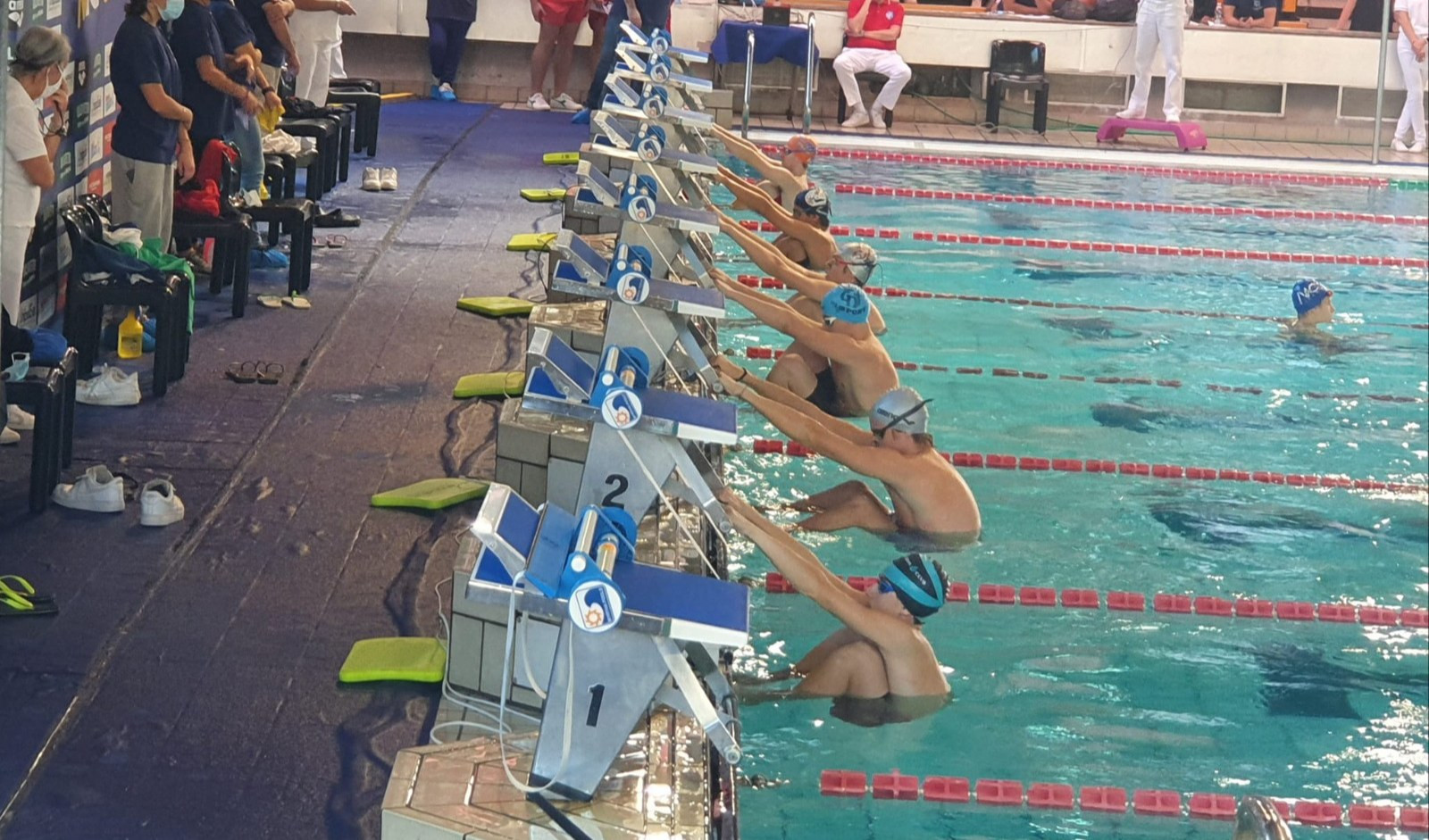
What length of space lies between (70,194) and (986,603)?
14.6 ft

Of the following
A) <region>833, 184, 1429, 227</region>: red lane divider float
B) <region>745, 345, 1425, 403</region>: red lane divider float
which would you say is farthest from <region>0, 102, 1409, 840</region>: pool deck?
<region>833, 184, 1429, 227</region>: red lane divider float

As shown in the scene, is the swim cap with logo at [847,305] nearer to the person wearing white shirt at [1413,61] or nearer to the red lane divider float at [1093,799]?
the red lane divider float at [1093,799]

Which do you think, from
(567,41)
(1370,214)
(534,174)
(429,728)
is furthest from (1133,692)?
(567,41)

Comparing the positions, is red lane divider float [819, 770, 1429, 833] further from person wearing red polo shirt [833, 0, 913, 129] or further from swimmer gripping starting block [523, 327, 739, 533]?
person wearing red polo shirt [833, 0, 913, 129]

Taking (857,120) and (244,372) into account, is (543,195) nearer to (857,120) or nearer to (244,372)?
(244,372)

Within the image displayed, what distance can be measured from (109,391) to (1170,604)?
3872 millimetres

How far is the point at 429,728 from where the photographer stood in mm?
4141

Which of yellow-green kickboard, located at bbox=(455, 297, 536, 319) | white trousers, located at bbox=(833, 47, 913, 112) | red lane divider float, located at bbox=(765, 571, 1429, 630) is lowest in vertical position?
red lane divider float, located at bbox=(765, 571, 1429, 630)

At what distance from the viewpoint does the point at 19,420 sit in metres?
6.08

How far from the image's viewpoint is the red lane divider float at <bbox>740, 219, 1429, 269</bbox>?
1167 centimetres

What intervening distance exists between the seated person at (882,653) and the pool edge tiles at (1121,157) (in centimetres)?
1015

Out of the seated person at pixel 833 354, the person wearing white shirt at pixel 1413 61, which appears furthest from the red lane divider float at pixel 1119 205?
the seated person at pixel 833 354

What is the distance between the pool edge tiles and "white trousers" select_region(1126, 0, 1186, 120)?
1.00 metres

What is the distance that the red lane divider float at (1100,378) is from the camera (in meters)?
8.51
